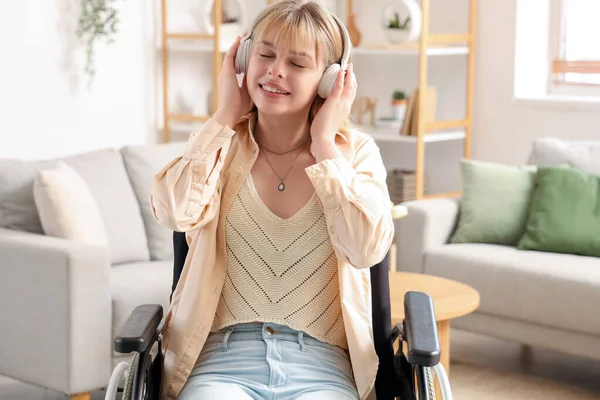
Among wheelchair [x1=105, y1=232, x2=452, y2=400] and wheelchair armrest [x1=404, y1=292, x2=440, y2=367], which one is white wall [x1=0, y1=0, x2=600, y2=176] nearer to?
wheelchair [x1=105, y1=232, x2=452, y2=400]

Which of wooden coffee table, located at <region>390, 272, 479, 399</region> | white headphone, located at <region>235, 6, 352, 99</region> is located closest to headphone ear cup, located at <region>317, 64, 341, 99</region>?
white headphone, located at <region>235, 6, 352, 99</region>

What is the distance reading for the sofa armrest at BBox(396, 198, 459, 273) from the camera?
4.10 m

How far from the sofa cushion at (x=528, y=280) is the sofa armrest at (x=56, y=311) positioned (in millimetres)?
1423

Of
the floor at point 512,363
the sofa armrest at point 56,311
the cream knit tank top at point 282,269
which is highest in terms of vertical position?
the cream knit tank top at point 282,269

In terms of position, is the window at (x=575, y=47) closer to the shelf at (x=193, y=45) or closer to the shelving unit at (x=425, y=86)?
the shelving unit at (x=425, y=86)

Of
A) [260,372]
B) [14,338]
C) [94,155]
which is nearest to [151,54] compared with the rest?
[94,155]

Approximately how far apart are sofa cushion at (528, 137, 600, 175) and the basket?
0.93 metres

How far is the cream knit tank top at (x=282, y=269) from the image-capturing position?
2016 mm

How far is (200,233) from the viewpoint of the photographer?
2.04 metres

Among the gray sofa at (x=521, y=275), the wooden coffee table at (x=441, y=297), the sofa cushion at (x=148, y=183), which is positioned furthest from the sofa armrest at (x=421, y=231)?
the sofa cushion at (x=148, y=183)

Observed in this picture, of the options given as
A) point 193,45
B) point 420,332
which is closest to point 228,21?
point 193,45

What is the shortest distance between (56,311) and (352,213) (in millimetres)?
1537

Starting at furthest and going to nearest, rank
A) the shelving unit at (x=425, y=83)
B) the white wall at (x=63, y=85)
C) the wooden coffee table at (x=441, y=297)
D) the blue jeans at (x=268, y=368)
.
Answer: the shelving unit at (x=425, y=83), the white wall at (x=63, y=85), the wooden coffee table at (x=441, y=297), the blue jeans at (x=268, y=368)

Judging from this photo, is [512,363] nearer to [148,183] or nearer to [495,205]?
[495,205]
